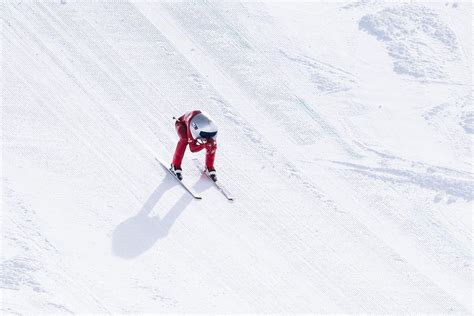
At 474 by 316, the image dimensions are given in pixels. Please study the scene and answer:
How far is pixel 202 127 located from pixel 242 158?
1131mm

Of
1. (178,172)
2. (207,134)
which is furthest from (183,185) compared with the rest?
(207,134)

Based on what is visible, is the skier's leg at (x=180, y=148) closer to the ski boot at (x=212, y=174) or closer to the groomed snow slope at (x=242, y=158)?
the groomed snow slope at (x=242, y=158)

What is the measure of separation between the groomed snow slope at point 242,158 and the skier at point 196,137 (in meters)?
0.25

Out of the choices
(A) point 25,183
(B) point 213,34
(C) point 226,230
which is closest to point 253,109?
(B) point 213,34

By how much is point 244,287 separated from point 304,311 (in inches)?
29.3

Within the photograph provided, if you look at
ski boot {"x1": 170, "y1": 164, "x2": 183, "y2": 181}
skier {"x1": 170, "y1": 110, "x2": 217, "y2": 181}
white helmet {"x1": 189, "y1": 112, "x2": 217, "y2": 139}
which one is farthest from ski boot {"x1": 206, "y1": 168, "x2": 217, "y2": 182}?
white helmet {"x1": 189, "y1": 112, "x2": 217, "y2": 139}

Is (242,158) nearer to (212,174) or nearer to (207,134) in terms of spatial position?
(212,174)

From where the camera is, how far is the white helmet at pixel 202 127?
38.2 feet

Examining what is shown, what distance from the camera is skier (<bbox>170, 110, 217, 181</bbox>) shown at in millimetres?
11688

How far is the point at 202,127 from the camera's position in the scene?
459 inches

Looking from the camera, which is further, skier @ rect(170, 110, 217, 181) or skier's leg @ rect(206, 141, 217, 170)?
skier's leg @ rect(206, 141, 217, 170)

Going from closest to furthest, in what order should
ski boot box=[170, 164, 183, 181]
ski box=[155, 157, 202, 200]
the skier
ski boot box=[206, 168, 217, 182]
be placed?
ski box=[155, 157, 202, 200]
the skier
ski boot box=[170, 164, 183, 181]
ski boot box=[206, 168, 217, 182]

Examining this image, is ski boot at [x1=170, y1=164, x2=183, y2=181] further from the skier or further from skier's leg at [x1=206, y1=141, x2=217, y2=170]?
skier's leg at [x1=206, y1=141, x2=217, y2=170]

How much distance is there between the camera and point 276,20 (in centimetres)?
1603
